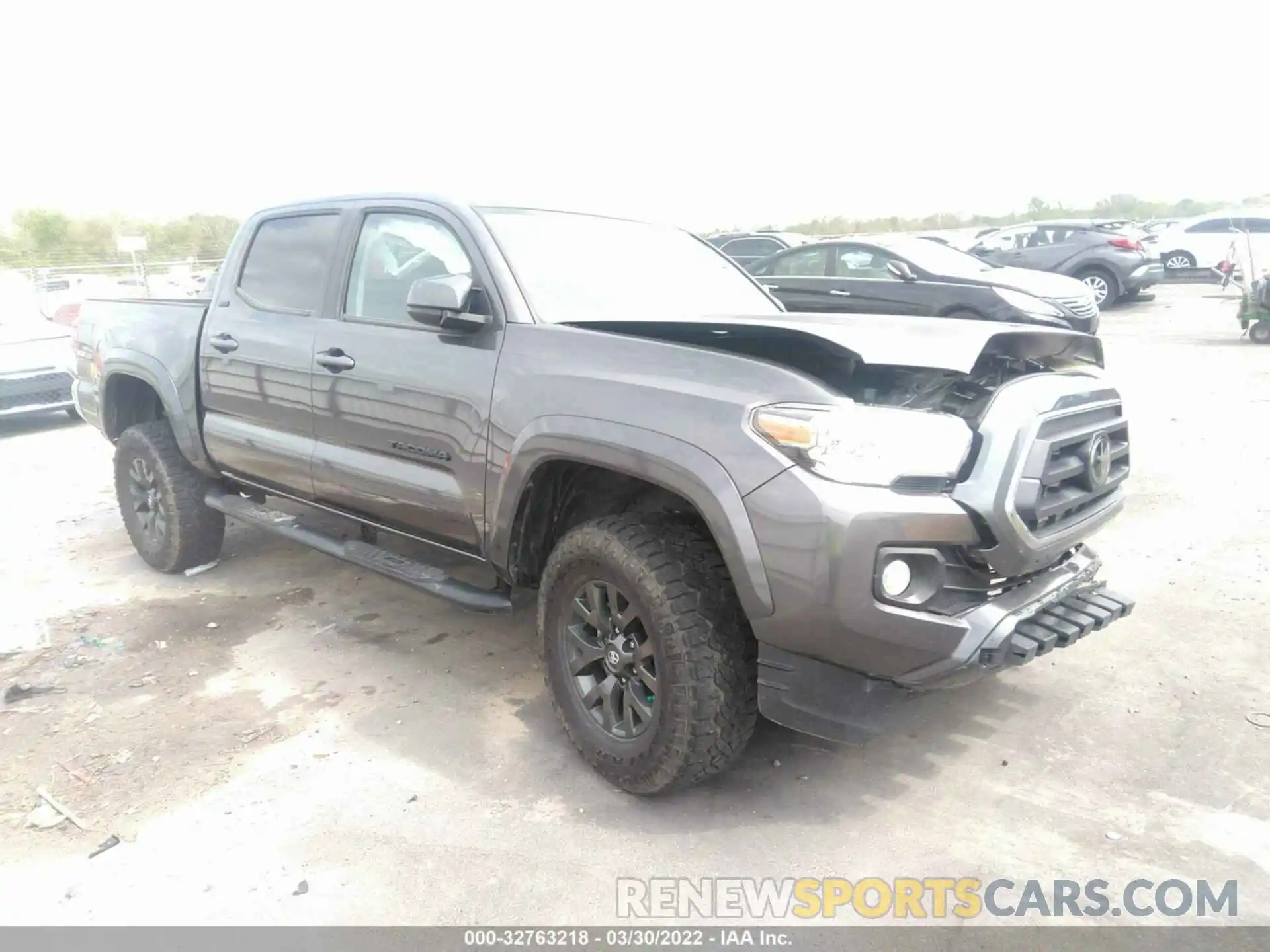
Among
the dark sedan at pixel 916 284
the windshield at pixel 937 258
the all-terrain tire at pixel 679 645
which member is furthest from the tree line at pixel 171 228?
the all-terrain tire at pixel 679 645

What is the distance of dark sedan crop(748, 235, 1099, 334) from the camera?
8805 mm

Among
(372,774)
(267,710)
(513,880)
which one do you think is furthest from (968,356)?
(267,710)

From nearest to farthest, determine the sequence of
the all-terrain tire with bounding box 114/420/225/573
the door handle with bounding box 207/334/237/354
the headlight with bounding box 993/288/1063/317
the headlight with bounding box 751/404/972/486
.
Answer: the headlight with bounding box 751/404/972/486 < the door handle with bounding box 207/334/237/354 < the all-terrain tire with bounding box 114/420/225/573 < the headlight with bounding box 993/288/1063/317

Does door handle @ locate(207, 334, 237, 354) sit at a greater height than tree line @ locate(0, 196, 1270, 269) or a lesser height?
lesser

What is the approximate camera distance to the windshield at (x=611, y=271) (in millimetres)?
3379

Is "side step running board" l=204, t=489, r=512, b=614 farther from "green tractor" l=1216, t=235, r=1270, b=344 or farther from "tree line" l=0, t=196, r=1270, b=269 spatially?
"tree line" l=0, t=196, r=1270, b=269

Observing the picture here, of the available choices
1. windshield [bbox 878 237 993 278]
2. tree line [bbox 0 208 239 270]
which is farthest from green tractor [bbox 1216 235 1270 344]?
tree line [bbox 0 208 239 270]

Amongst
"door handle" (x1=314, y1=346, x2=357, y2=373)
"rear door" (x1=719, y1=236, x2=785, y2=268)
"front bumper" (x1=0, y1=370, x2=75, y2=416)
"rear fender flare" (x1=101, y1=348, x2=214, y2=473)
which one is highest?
"rear door" (x1=719, y1=236, x2=785, y2=268)

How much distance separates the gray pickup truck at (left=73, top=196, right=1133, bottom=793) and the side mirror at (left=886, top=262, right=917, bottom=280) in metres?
5.47

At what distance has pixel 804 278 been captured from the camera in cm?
983

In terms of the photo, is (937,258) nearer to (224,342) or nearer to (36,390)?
(224,342)

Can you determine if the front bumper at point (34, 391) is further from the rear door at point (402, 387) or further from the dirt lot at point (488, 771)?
the rear door at point (402, 387)

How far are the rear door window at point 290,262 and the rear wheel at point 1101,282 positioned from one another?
1497cm

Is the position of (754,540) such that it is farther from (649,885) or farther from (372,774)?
(372,774)
